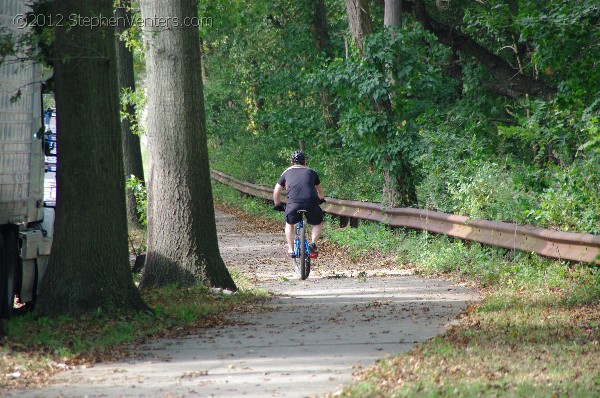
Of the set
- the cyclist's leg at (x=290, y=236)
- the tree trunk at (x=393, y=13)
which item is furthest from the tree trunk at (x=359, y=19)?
the cyclist's leg at (x=290, y=236)

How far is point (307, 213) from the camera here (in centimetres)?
1638

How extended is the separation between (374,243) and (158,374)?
1269 centimetres

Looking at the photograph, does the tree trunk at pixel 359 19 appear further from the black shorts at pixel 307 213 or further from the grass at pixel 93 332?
the grass at pixel 93 332

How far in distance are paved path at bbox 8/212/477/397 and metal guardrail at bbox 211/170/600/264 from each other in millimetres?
987

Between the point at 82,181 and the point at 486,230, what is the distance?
22.5 ft

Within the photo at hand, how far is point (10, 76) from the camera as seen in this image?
35.7 feet

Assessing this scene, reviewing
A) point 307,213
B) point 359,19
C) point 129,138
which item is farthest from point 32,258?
point 129,138

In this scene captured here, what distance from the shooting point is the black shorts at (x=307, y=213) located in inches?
641

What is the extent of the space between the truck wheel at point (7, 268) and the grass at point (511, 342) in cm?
432

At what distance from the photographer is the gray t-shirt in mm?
16234

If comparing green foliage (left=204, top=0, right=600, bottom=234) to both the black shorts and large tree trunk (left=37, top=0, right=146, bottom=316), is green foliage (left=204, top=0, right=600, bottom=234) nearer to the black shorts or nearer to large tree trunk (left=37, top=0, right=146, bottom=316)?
the black shorts

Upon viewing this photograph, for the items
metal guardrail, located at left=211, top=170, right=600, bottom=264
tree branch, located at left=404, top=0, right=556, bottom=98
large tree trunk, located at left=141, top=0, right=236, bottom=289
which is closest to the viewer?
metal guardrail, located at left=211, top=170, right=600, bottom=264

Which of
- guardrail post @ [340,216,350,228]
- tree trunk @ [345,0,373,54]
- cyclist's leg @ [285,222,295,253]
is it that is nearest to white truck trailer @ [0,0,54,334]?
cyclist's leg @ [285,222,295,253]

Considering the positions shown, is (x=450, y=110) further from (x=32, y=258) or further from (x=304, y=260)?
(x=32, y=258)
